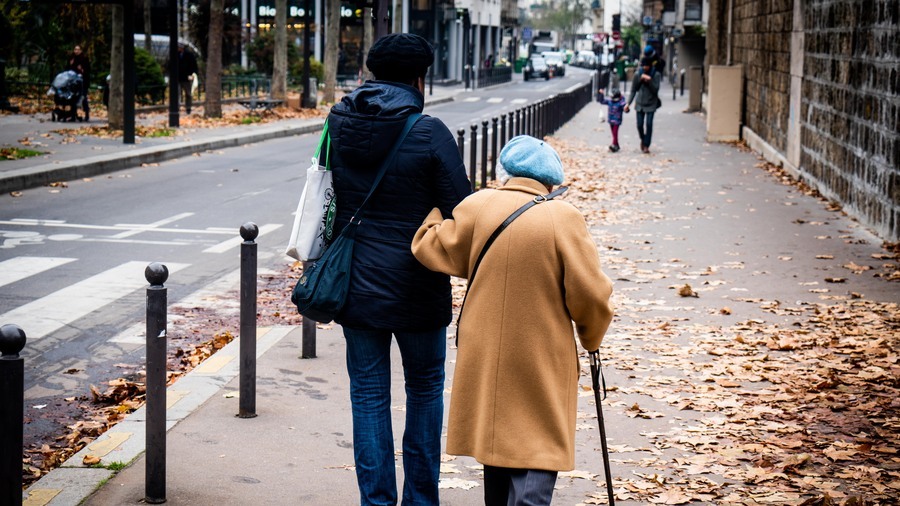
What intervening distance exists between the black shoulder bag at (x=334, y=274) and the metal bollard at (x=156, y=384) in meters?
0.75

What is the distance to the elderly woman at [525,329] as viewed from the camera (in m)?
3.92

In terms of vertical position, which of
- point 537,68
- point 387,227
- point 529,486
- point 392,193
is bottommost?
point 529,486

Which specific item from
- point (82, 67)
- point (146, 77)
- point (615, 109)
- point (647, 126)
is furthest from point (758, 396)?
point (146, 77)

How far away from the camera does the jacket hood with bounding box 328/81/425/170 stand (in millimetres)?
4297

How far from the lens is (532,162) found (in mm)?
4070

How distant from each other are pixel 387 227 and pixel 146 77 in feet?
101

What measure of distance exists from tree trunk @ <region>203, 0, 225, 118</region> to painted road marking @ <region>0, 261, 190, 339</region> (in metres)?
20.4

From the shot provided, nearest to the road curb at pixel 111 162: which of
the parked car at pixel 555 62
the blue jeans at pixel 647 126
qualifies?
the blue jeans at pixel 647 126

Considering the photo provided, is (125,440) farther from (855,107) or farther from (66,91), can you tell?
(66,91)

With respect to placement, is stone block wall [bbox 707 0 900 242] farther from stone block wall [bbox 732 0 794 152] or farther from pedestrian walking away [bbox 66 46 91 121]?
pedestrian walking away [bbox 66 46 91 121]

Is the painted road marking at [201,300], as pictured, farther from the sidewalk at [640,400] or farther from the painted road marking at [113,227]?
the painted road marking at [113,227]

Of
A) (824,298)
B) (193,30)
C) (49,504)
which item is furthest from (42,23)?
(49,504)

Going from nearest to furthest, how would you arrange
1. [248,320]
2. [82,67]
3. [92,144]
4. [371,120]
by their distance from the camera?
[371,120]
[248,320]
[92,144]
[82,67]

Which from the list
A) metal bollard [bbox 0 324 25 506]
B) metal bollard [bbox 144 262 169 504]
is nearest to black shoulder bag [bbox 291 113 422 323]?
metal bollard [bbox 144 262 169 504]
